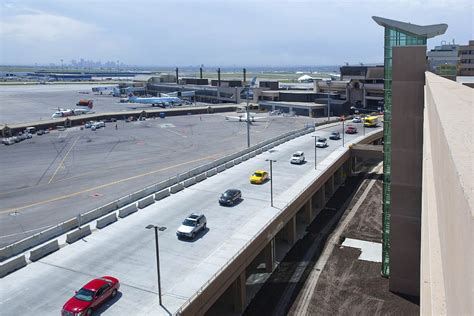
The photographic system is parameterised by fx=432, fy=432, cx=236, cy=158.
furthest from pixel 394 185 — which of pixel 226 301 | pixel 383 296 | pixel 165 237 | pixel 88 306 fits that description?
pixel 88 306

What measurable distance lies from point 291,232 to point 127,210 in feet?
50.1

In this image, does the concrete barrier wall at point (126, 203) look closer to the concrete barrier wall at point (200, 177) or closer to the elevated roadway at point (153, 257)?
the concrete barrier wall at point (200, 177)

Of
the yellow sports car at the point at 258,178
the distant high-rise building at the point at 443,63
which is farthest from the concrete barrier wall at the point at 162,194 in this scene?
the distant high-rise building at the point at 443,63

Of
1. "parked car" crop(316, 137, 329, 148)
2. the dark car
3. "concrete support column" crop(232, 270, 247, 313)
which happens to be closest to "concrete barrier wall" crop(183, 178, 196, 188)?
the dark car

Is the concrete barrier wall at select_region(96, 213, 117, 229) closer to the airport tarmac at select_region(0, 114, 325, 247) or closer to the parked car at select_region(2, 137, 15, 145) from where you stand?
the airport tarmac at select_region(0, 114, 325, 247)

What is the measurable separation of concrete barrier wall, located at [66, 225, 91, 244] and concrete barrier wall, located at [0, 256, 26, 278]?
370cm

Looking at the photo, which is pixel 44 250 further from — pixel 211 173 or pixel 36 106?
pixel 36 106

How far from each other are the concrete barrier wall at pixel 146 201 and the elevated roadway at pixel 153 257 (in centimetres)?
54

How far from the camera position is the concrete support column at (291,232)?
40750 mm

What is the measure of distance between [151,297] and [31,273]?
834cm

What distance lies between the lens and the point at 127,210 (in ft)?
121

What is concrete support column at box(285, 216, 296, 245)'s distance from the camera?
4075cm

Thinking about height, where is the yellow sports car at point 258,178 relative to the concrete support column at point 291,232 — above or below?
above

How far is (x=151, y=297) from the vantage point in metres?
23.5
